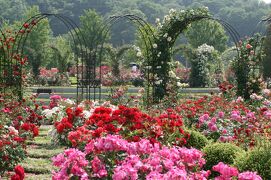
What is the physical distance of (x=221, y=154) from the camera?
639cm

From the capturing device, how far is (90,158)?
4.20 m

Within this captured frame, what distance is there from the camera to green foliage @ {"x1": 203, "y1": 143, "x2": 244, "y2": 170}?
634 centimetres

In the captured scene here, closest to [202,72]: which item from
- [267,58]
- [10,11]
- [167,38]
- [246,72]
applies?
[267,58]

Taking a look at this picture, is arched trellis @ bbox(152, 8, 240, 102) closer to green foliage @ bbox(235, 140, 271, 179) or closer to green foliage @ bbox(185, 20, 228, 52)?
green foliage @ bbox(235, 140, 271, 179)

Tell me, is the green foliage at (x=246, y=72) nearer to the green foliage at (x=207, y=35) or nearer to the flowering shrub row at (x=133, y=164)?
the flowering shrub row at (x=133, y=164)

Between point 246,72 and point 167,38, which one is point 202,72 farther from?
point 167,38

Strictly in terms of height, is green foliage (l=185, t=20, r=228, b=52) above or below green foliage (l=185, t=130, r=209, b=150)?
above

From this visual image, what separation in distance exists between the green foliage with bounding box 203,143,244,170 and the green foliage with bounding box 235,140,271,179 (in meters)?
0.53

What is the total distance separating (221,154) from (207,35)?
41.8m

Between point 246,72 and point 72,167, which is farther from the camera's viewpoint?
point 246,72

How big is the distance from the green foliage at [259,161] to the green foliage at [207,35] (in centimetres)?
4186

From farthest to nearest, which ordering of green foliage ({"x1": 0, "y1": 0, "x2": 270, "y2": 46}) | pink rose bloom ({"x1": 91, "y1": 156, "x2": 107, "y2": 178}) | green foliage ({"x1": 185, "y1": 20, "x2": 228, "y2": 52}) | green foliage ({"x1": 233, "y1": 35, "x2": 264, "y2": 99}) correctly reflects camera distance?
green foliage ({"x1": 0, "y1": 0, "x2": 270, "y2": 46}) < green foliage ({"x1": 185, "y1": 20, "x2": 228, "y2": 52}) < green foliage ({"x1": 233, "y1": 35, "x2": 264, "y2": 99}) < pink rose bloom ({"x1": 91, "y1": 156, "x2": 107, "y2": 178})

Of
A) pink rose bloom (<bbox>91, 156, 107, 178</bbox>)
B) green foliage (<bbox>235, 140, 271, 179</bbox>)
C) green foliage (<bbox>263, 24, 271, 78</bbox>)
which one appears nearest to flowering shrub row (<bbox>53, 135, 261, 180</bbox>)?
pink rose bloom (<bbox>91, 156, 107, 178</bbox>)

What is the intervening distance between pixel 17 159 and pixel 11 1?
6572 centimetres
